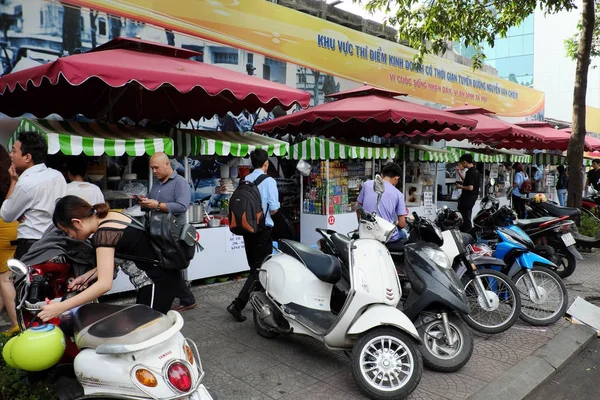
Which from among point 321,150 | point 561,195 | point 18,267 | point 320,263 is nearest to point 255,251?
point 320,263

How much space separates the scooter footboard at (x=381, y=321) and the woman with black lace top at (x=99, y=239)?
1.54 metres

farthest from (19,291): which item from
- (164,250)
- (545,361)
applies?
(545,361)

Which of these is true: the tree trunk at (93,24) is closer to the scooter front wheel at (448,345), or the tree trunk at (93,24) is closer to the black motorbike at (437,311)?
the black motorbike at (437,311)

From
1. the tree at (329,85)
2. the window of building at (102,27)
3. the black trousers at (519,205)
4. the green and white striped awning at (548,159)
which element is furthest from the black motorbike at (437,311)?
the green and white striped awning at (548,159)

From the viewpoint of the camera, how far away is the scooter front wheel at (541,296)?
16.9 ft

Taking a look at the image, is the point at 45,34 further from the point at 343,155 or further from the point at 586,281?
the point at 586,281

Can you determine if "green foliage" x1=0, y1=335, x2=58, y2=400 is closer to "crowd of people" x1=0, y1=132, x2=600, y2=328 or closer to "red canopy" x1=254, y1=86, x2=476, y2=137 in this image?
"crowd of people" x1=0, y1=132, x2=600, y2=328

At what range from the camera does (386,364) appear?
3.42m

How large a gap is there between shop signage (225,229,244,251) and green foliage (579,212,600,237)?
269 inches

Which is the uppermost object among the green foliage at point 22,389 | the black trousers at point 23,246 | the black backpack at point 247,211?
the black backpack at point 247,211

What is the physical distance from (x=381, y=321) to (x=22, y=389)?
232 cm

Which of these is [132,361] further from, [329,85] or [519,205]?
[519,205]

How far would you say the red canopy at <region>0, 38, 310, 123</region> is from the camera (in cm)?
437

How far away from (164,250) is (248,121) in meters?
5.84
